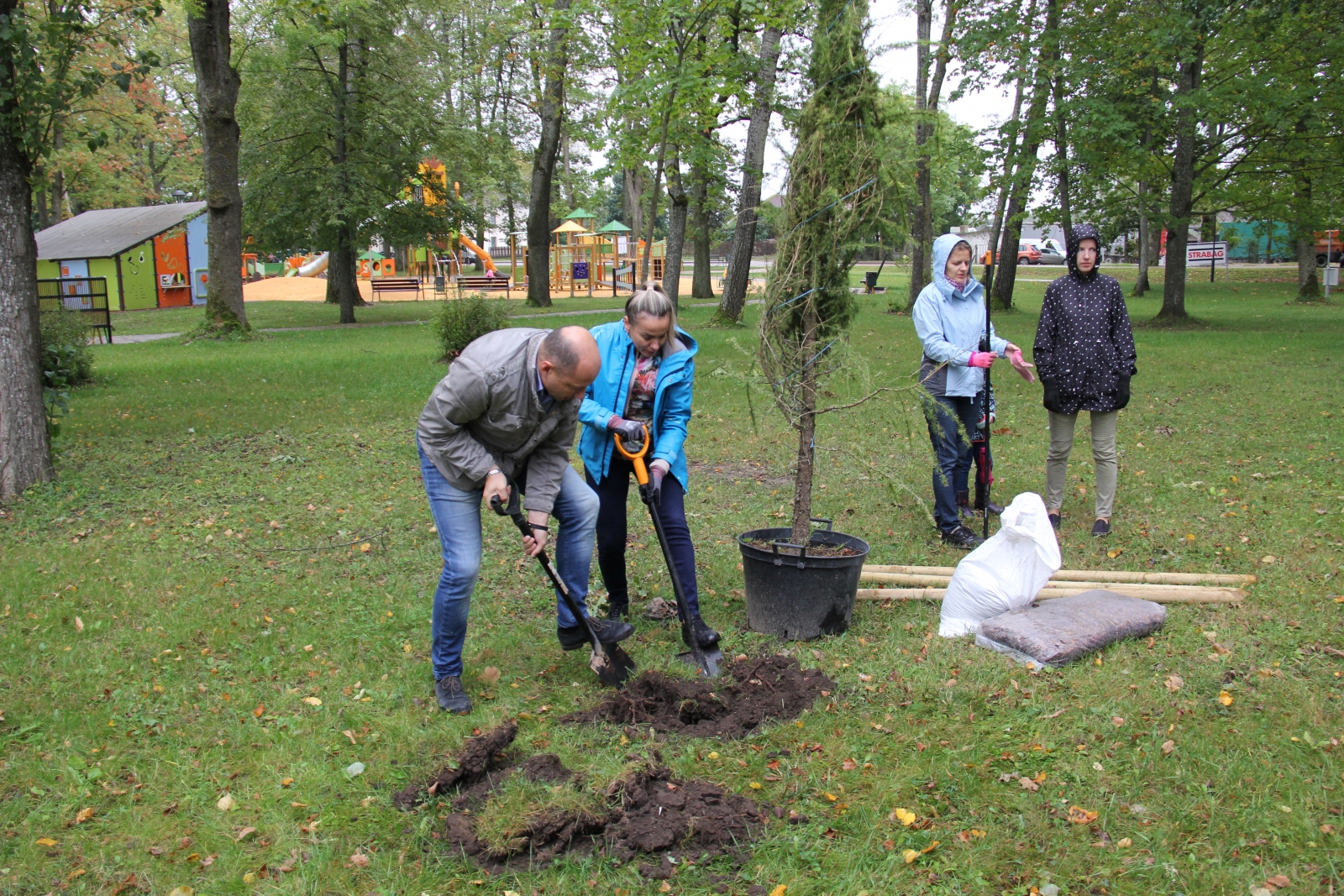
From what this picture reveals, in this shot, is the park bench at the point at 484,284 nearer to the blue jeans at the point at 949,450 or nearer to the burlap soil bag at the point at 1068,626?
the blue jeans at the point at 949,450

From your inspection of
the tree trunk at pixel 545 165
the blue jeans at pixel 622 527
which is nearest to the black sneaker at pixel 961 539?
the blue jeans at pixel 622 527

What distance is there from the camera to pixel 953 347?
19.0 feet

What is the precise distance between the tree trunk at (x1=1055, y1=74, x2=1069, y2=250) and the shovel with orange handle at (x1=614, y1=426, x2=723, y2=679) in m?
14.0

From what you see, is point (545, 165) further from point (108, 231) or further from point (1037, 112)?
point (108, 231)

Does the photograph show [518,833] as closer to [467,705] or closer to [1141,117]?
[467,705]

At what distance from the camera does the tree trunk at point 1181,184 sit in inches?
646

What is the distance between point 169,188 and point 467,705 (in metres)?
51.3

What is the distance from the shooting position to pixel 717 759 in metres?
3.52

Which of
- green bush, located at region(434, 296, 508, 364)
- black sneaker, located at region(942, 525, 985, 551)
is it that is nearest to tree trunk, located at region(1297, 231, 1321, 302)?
green bush, located at region(434, 296, 508, 364)

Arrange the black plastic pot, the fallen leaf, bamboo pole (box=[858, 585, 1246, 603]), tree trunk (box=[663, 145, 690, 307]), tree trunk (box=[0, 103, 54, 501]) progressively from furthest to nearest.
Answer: tree trunk (box=[663, 145, 690, 307]) → tree trunk (box=[0, 103, 54, 501]) → bamboo pole (box=[858, 585, 1246, 603]) → the black plastic pot → the fallen leaf

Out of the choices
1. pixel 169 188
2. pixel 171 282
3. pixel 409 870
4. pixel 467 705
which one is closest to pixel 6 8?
pixel 467 705

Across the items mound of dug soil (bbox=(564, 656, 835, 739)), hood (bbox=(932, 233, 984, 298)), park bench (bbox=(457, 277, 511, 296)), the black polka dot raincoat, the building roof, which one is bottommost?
mound of dug soil (bbox=(564, 656, 835, 739))

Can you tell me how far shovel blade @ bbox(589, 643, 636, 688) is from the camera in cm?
417

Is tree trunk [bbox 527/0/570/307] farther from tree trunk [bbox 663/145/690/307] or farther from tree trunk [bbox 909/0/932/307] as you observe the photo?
tree trunk [bbox 909/0/932/307]
